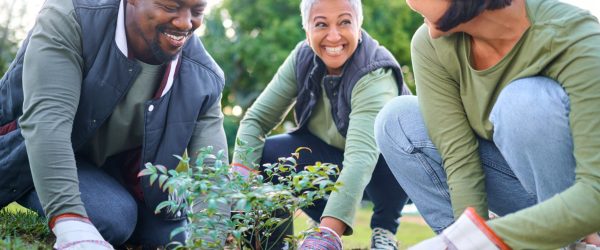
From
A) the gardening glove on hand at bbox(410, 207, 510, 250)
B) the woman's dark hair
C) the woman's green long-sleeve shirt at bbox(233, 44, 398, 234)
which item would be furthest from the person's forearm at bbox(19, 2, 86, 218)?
the woman's dark hair

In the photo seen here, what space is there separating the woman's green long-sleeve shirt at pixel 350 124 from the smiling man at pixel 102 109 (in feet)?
1.24

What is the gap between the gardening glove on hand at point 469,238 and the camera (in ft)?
7.58

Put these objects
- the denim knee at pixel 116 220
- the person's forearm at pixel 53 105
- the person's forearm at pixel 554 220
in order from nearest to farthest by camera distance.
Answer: the person's forearm at pixel 554 220, the person's forearm at pixel 53 105, the denim knee at pixel 116 220

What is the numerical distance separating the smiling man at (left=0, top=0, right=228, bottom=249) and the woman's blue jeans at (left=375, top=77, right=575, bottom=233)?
2.86 ft

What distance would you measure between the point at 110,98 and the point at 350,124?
1.12 meters

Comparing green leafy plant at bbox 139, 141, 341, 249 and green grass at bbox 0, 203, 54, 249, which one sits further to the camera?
green grass at bbox 0, 203, 54, 249

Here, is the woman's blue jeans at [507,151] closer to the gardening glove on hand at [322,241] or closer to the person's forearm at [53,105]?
the gardening glove on hand at [322,241]

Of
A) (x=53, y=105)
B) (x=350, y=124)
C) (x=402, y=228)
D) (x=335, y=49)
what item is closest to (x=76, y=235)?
(x=53, y=105)

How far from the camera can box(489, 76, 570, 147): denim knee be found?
2523mm

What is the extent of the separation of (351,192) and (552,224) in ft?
4.01

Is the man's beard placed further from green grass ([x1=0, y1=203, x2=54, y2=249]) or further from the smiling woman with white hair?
green grass ([x1=0, y1=203, x2=54, y2=249])

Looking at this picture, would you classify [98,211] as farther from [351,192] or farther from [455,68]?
[455,68]

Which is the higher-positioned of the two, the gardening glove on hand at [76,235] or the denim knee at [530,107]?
the denim knee at [530,107]

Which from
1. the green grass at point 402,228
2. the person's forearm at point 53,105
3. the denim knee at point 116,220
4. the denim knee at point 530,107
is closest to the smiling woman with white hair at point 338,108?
the denim knee at point 116,220
